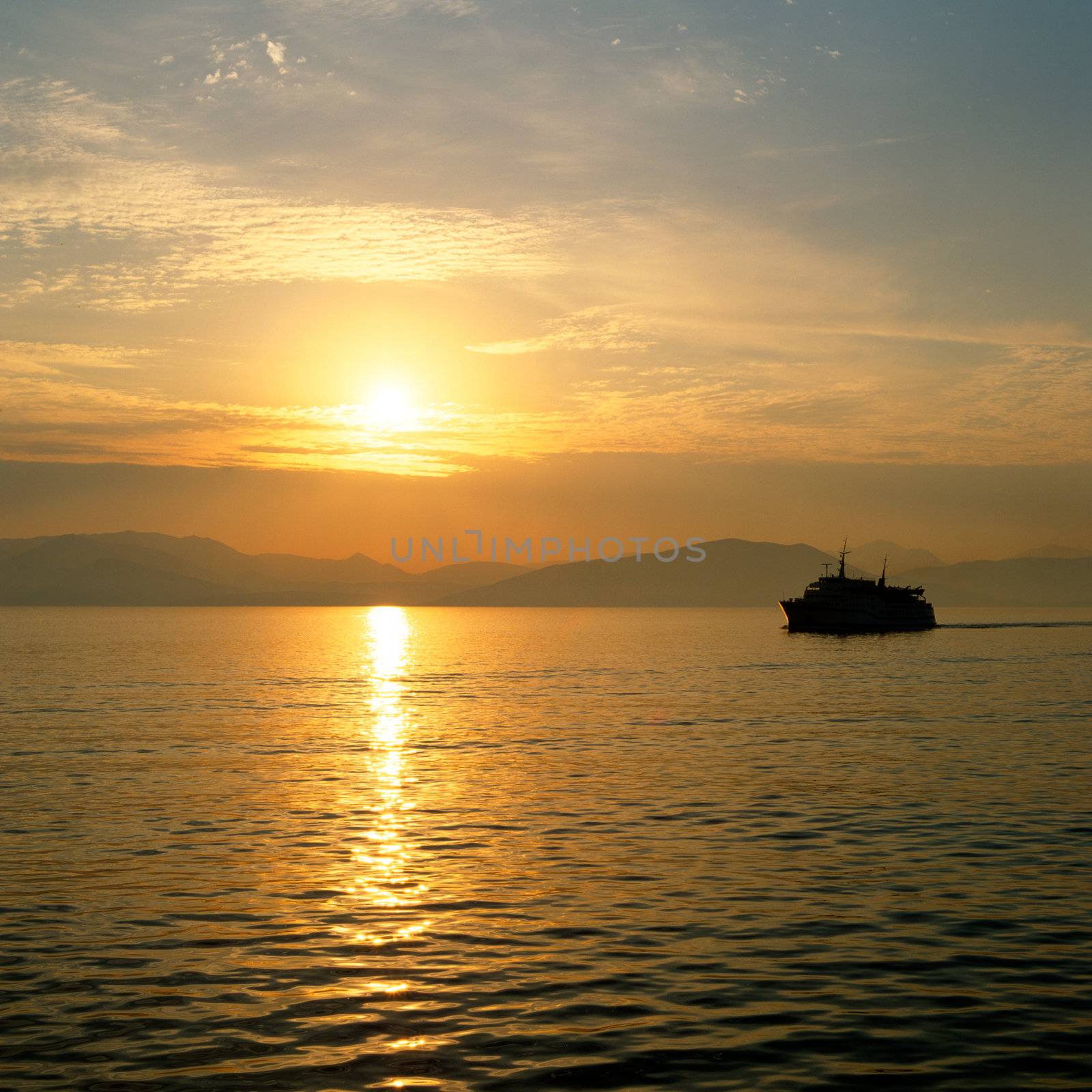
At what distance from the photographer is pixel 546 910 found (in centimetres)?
2114

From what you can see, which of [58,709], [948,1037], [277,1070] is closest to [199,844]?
[277,1070]

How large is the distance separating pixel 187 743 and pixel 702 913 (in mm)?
32717

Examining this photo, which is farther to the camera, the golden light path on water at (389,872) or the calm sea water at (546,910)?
the golden light path on water at (389,872)

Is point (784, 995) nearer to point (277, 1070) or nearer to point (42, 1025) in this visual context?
point (277, 1070)

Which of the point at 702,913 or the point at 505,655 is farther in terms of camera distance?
the point at 505,655

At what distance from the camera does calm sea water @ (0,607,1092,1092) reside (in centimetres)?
1426

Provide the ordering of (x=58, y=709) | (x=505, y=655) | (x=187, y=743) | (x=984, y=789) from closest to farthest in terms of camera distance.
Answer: (x=984, y=789) → (x=187, y=743) → (x=58, y=709) → (x=505, y=655)

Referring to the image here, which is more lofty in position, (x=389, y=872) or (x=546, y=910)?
(x=546, y=910)

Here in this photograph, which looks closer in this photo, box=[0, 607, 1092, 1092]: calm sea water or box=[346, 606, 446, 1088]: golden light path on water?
box=[0, 607, 1092, 1092]: calm sea water

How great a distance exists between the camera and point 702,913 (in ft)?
68.1

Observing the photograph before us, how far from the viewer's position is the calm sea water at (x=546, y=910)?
1426 cm

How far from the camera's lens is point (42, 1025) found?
15188mm

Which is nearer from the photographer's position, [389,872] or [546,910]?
[546,910]

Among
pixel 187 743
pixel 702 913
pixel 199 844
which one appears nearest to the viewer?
pixel 702 913
